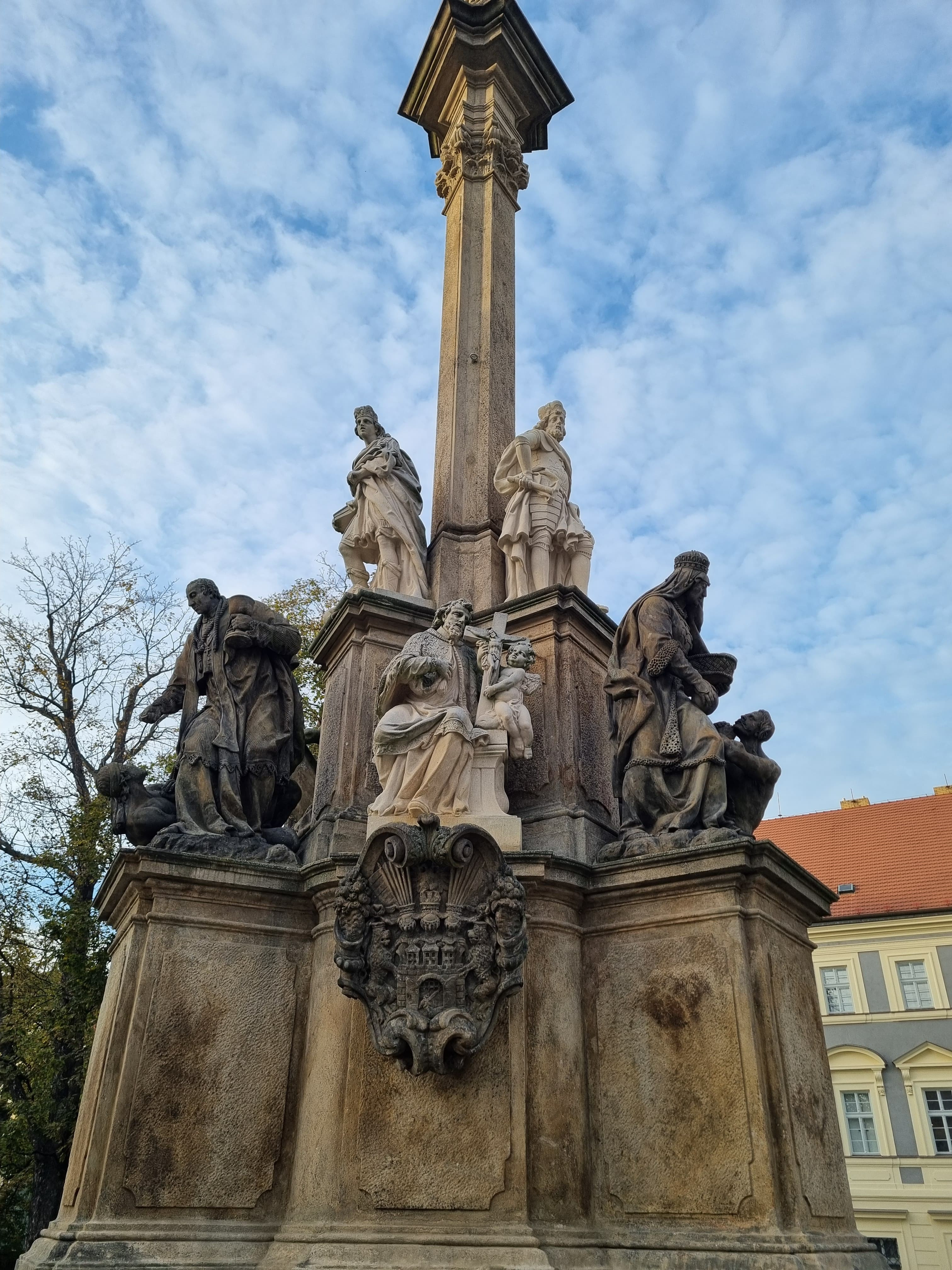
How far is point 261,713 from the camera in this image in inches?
274

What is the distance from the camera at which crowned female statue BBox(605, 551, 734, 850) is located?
6102mm

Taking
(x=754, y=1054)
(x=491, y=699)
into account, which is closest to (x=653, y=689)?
(x=491, y=699)

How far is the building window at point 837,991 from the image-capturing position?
1078 inches

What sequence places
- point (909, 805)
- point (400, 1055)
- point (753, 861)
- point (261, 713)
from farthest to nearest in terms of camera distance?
point (909, 805)
point (261, 713)
point (753, 861)
point (400, 1055)

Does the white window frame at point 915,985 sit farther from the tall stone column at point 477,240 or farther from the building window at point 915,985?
the tall stone column at point 477,240

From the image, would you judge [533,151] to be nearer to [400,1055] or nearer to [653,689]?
[653,689]

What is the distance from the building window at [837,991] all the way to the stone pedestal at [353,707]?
24.0 m

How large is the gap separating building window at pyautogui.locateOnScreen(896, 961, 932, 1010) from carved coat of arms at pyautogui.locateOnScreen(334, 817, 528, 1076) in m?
24.8

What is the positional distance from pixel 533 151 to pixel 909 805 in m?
23.6

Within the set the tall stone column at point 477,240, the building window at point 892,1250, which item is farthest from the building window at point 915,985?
the tall stone column at point 477,240

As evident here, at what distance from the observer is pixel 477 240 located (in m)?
10.3

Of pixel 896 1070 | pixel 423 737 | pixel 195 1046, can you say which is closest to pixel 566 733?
pixel 423 737

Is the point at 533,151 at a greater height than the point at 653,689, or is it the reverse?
the point at 533,151

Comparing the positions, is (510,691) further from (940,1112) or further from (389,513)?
(940,1112)
